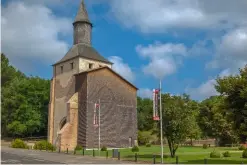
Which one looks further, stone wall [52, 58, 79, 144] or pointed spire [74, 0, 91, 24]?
pointed spire [74, 0, 91, 24]

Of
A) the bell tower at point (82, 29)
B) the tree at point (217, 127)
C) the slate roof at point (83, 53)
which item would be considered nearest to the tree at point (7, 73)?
the slate roof at point (83, 53)

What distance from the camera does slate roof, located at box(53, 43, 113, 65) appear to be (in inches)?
2255

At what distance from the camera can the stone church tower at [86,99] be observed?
1983 inches

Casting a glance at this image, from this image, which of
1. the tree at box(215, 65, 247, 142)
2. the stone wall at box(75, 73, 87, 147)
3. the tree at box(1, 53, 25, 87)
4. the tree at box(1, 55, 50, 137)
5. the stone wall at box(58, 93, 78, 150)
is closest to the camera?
the tree at box(215, 65, 247, 142)

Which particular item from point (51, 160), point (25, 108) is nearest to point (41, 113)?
point (25, 108)

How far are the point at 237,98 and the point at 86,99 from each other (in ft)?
92.7

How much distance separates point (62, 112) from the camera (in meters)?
56.4

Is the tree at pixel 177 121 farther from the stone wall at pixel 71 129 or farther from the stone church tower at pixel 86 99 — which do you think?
the stone wall at pixel 71 129

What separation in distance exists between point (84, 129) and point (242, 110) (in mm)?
28856

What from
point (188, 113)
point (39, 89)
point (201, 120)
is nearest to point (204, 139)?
point (201, 120)

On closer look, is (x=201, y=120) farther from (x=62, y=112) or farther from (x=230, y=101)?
(x=230, y=101)

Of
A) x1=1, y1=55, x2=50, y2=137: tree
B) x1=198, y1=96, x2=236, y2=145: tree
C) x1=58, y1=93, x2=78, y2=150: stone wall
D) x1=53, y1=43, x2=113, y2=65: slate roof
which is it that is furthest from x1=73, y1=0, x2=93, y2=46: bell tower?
x1=198, y1=96, x2=236, y2=145: tree

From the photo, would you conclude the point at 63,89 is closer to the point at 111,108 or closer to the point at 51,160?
the point at 111,108

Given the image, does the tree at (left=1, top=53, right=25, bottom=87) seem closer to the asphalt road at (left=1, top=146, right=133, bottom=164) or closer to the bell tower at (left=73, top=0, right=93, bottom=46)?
the bell tower at (left=73, top=0, right=93, bottom=46)
